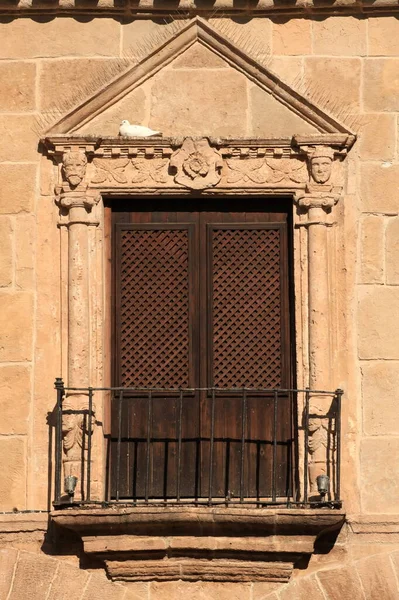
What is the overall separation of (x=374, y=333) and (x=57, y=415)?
6.98ft

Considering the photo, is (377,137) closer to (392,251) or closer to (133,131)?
(392,251)

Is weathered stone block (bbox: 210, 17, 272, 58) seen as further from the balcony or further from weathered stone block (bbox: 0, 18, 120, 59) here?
the balcony

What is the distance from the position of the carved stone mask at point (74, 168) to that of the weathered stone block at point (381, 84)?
1928 mm

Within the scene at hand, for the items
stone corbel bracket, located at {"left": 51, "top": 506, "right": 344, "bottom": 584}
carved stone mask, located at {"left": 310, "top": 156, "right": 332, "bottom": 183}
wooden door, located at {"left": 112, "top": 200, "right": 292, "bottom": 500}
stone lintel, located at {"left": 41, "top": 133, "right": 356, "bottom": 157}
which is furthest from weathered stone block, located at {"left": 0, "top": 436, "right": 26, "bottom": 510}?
carved stone mask, located at {"left": 310, "top": 156, "right": 332, "bottom": 183}

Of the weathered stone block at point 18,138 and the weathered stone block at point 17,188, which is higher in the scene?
the weathered stone block at point 18,138

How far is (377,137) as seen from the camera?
1277cm

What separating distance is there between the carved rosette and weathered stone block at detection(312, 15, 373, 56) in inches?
40.4

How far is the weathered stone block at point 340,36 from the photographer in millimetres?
12891

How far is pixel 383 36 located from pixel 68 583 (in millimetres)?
4189

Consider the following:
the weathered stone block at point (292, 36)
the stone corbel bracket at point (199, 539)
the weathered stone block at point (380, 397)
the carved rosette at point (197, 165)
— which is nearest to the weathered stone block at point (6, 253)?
the carved rosette at point (197, 165)

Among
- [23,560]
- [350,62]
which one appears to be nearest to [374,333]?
[350,62]

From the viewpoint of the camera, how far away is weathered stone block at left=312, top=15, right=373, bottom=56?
42.3 feet

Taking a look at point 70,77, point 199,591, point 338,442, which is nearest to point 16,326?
point 70,77

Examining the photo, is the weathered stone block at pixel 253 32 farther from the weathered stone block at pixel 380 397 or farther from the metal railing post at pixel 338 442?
the metal railing post at pixel 338 442
